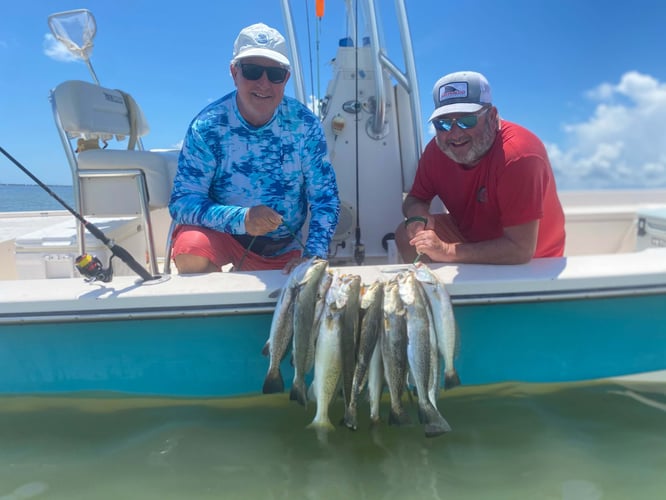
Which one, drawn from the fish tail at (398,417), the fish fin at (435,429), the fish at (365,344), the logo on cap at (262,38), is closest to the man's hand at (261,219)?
the fish at (365,344)

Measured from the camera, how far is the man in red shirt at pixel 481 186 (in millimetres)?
2551

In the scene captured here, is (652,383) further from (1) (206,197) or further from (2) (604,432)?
(1) (206,197)

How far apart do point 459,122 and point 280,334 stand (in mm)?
1503

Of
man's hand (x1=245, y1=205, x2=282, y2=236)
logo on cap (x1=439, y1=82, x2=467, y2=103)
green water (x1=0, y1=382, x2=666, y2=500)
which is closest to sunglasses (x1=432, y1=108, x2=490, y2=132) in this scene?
logo on cap (x1=439, y1=82, x2=467, y2=103)

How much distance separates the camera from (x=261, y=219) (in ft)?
8.42

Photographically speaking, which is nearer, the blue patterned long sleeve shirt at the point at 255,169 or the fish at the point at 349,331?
the fish at the point at 349,331

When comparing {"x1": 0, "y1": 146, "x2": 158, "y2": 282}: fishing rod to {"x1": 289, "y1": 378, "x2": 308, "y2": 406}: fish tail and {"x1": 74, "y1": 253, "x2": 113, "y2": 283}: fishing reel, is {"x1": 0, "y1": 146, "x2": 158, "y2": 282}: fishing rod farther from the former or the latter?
{"x1": 289, "y1": 378, "x2": 308, "y2": 406}: fish tail

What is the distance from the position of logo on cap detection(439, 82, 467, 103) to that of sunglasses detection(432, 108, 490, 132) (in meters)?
0.13

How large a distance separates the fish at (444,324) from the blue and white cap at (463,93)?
1043 mm

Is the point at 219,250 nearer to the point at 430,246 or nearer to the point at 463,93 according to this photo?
the point at 430,246

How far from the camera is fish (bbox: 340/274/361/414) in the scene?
212 cm

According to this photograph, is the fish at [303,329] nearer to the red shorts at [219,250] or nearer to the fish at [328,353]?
the fish at [328,353]

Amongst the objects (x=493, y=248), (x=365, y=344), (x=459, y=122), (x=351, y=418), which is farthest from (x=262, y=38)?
(x=351, y=418)

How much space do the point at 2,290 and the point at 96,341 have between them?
542 millimetres
